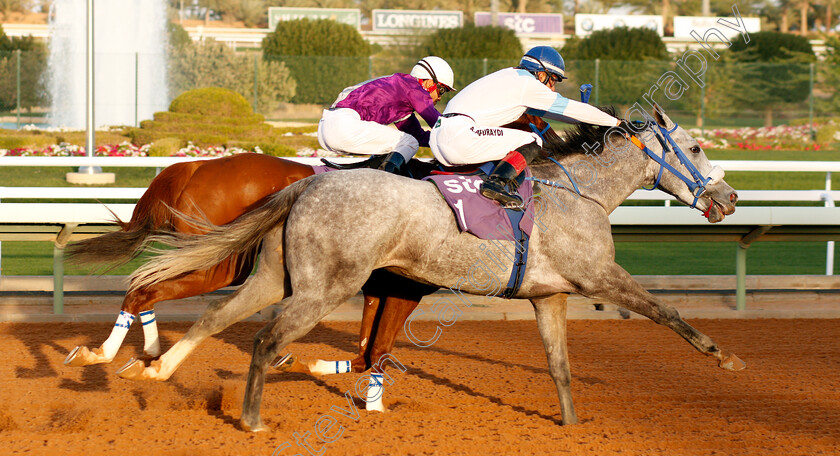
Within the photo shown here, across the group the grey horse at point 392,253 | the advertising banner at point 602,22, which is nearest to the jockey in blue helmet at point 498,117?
the grey horse at point 392,253

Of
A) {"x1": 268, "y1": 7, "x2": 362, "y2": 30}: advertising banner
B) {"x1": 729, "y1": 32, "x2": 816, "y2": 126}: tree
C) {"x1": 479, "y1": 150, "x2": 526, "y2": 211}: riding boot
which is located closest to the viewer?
{"x1": 479, "y1": 150, "x2": 526, "y2": 211}: riding boot

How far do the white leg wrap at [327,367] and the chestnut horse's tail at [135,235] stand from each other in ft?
3.66

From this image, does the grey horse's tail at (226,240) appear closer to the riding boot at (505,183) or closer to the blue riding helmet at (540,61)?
the riding boot at (505,183)

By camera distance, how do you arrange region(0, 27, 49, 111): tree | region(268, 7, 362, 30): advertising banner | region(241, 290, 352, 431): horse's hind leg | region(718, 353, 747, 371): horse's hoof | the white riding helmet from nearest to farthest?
region(241, 290, 352, 431): horse's hind leg < region(718, 353, 747, 371): horse's hoof < the white riding helmet < region(0, 27, 49, 111): tree < region(268, 7, 362, 30): advertising banner

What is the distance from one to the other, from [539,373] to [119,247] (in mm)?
2691

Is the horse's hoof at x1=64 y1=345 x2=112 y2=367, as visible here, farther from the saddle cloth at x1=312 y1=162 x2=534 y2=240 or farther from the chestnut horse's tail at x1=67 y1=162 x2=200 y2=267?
the saddle cloth at x1=312 y1=162 x2=534 y2=240

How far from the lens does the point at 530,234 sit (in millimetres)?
4266

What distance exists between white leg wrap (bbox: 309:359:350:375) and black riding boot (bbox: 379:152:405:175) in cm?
108

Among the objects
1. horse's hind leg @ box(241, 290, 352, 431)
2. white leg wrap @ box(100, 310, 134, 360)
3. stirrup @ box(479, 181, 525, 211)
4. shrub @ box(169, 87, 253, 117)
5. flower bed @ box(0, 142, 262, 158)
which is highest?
shrub @ box(169, 87, 253, 117)

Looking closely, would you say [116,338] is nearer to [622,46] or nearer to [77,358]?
[77,358]

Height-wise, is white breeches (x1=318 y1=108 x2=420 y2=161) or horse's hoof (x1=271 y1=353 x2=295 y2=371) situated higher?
white breeches (x1=318 y1=108 x2=420 y2=161)

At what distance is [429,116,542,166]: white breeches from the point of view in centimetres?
437

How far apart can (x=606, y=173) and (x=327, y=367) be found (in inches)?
72.2

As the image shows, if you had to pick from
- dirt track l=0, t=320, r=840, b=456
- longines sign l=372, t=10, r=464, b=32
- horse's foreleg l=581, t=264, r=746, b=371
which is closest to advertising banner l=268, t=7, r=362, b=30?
longines sign l=372, t=10, r=464, b=32
